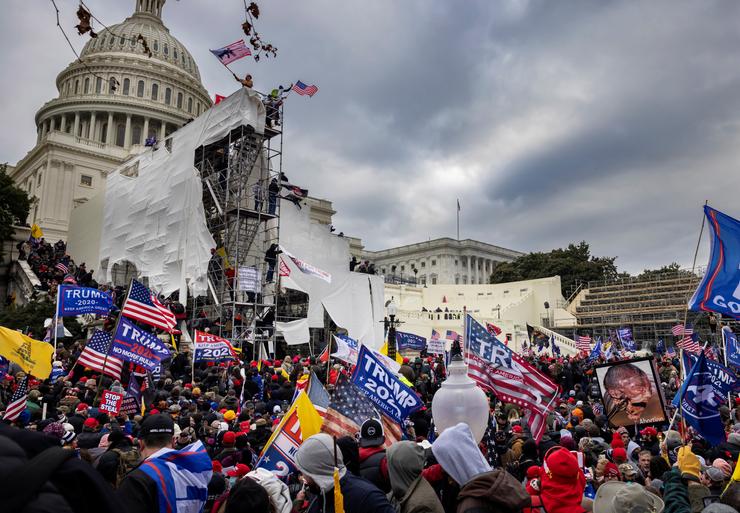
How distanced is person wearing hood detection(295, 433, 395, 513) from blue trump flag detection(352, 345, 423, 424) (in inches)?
136

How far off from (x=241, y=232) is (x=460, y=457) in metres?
29.2

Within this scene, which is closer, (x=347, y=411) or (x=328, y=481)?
(x=328, y=481)

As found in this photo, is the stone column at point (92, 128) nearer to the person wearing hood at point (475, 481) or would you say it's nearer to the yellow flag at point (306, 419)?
the yellow flag at point (306, 419)

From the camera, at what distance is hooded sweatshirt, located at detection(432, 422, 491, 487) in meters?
3.35

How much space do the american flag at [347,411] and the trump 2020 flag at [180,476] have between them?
2.06 m

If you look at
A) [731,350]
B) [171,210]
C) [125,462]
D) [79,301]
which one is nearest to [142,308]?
[79,301]

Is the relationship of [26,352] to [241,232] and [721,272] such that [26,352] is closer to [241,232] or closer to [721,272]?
[721,272]

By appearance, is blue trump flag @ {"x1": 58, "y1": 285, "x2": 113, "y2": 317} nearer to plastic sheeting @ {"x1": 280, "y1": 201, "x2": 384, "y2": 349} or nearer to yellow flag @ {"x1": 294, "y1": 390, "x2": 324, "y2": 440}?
yellow flag @ {"x1": 294, "y1": 390, "x2": 324, "y2": 440}

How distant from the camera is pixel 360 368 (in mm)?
7223

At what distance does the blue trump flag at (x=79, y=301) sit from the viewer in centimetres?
1270

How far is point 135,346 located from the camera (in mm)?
9867

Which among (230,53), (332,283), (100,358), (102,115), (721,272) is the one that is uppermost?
(102,115)

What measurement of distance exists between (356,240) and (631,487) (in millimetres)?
72988

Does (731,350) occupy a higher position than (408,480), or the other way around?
(731,350)
